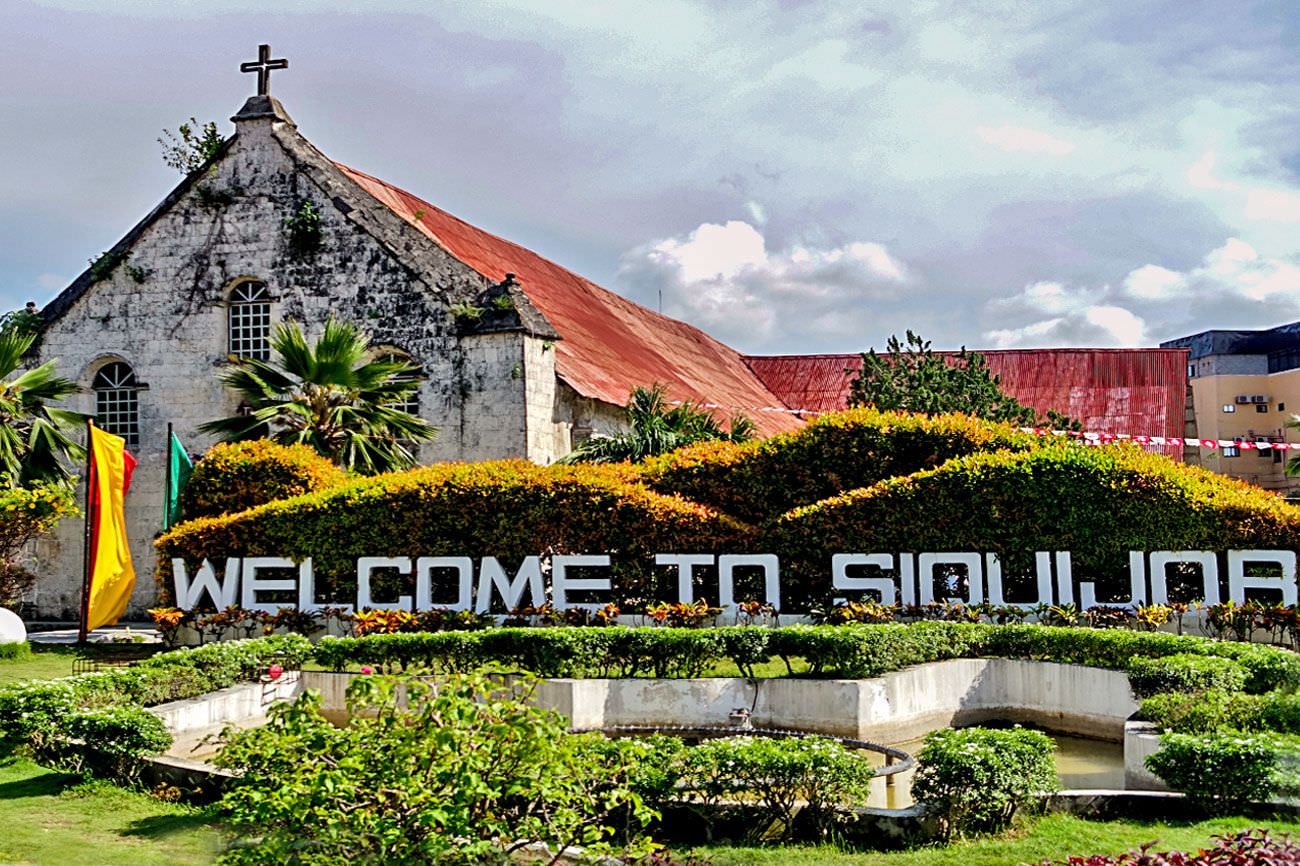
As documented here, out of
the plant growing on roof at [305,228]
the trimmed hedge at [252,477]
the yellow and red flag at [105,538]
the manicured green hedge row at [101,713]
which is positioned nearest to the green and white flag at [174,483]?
the trimmed hedge at [252,477]

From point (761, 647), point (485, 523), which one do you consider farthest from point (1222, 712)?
point (485, 523)

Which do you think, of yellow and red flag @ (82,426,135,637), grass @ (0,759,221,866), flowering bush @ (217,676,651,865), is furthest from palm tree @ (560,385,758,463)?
flowering bush @ (217,676,651,865)

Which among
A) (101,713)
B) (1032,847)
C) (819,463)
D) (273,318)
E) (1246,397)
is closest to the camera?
(1032,847)

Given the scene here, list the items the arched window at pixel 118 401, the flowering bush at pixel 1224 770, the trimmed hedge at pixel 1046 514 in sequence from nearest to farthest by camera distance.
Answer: the flowering bush at pixel 1224 770, the trimmed hedge at pixel 1046 514, the arched window at pixel 118 401

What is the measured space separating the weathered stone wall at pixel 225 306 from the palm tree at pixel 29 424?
231 cm

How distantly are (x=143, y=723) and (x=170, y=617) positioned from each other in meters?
9.73

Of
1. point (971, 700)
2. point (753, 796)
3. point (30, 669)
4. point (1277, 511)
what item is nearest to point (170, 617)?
point (30, 669)

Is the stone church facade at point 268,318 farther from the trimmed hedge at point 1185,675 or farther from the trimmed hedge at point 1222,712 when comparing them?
the trimmed hedge at point 1222,712

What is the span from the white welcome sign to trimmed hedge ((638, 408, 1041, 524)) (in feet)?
3.63

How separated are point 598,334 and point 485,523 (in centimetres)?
1248

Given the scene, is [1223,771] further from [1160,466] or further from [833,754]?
[1160,466]

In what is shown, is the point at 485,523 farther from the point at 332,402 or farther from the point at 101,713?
the point at 101,713

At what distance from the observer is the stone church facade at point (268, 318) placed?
24219 millimetres

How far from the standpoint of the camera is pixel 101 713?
1101 centimetres
